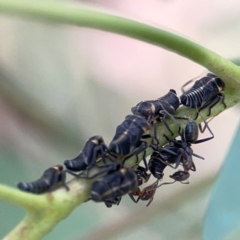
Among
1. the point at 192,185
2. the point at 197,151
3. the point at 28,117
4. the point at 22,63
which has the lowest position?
the point at 192,185

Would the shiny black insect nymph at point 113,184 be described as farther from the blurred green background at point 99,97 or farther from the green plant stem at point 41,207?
the blurred green background at point 99,97

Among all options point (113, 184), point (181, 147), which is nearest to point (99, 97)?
point (181, 147)

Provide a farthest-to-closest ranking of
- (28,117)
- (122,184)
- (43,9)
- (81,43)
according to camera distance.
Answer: (81,43)
(28,117)
(122,184)
(43,9)

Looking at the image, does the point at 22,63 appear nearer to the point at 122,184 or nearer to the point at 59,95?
the point at 59,95

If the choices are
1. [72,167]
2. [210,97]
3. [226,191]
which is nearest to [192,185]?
[226,191]

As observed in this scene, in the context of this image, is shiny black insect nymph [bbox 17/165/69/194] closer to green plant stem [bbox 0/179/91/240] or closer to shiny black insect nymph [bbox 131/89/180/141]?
green plant stem [bbox 0/179/91/240]
